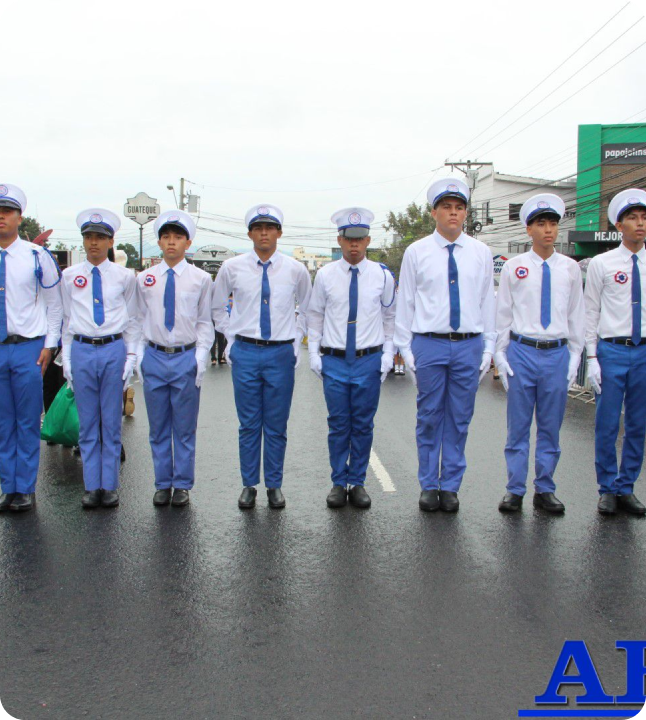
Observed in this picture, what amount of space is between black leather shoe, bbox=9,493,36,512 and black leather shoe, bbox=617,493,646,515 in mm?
4489

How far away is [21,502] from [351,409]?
261cm

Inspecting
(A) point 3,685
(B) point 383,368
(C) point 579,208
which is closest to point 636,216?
(B) point 383,368

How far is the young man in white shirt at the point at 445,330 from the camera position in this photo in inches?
205

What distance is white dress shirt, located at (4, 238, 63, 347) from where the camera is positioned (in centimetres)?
525

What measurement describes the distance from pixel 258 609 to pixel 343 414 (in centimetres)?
204

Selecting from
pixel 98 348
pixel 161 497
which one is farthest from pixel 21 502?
pixel 98 348

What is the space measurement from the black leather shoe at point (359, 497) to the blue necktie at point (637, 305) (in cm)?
232

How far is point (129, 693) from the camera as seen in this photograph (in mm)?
2934

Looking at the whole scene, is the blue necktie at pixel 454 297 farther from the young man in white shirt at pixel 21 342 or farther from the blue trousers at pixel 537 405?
the young man in white shirt at pixel 21 342

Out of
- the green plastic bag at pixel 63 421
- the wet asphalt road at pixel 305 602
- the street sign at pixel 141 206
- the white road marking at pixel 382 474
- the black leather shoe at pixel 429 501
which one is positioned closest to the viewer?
the wet asphalt road at pixel 305 602

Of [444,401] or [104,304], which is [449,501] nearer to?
[444,401]

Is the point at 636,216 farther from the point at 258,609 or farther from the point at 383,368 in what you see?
the point at 258,609

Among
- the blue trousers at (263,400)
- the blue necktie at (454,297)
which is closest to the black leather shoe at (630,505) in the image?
the blue necktie at (454,297)

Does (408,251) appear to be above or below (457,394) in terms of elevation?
above
